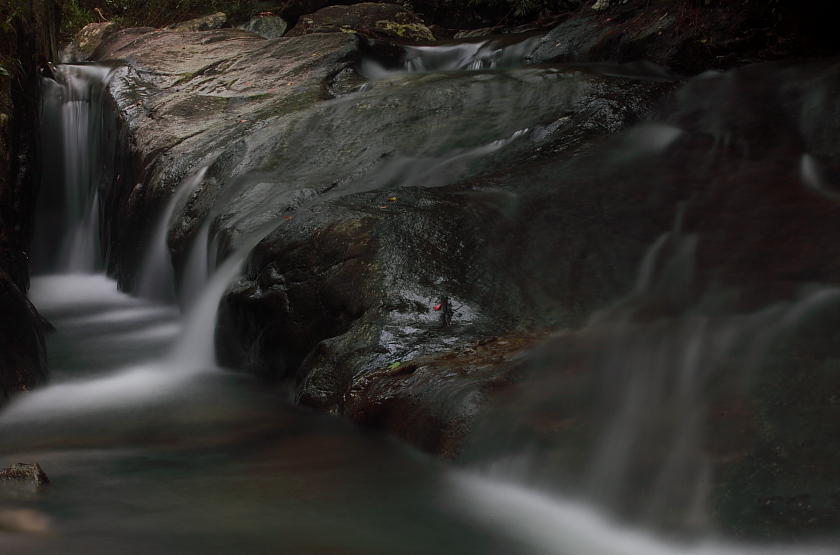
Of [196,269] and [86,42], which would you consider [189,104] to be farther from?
[86,42]

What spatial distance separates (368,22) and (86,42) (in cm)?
531

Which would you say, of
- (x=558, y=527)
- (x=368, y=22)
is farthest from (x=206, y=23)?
(x=558, y=527)

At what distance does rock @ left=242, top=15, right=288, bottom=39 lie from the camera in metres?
15.3

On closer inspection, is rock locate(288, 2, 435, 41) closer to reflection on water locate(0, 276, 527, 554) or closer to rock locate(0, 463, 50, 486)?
reflection on water locate(0, 276, 527, 554)

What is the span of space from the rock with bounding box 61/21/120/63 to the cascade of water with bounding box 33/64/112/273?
4153mm

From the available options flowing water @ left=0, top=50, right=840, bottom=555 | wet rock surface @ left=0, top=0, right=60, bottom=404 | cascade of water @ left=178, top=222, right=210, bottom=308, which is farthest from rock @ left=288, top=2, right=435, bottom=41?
flowing water @ left=0, top=50, right=840, bottom=555

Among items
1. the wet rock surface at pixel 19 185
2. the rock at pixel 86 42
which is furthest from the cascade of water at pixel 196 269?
the rock at pixel 86 42

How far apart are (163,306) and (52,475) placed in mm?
4393

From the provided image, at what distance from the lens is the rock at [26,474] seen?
311 centimetres

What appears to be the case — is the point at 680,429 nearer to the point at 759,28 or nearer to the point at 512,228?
the point at 512,228

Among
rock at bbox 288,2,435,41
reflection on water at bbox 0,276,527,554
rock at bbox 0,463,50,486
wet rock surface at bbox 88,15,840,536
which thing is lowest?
reflection on water at bbox 0,276,527,554

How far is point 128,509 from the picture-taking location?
9.70ft

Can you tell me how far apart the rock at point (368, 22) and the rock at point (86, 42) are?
3.63m

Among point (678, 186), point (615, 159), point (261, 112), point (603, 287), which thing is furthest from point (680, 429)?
point (261, 112)
